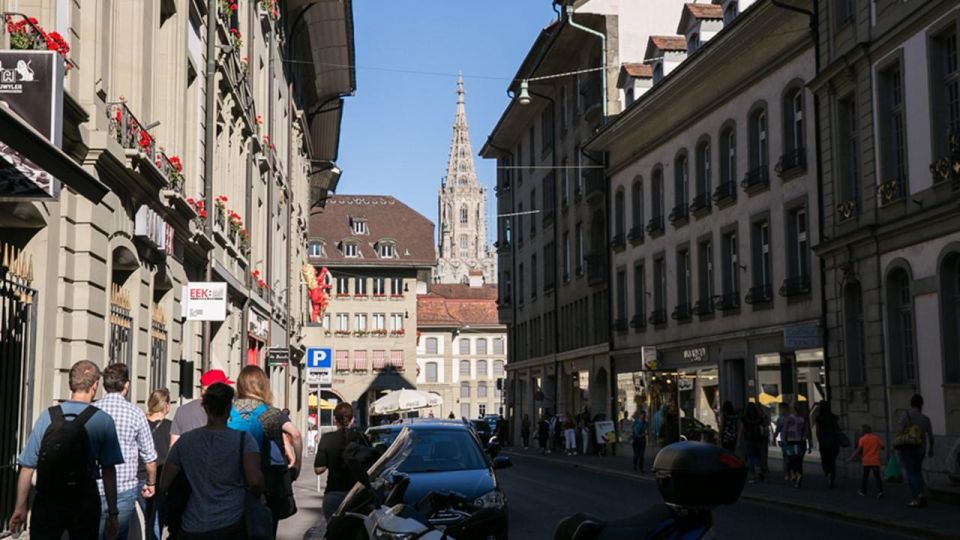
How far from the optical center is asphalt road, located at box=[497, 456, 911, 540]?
56.4ft

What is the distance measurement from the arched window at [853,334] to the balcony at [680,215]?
459 inches

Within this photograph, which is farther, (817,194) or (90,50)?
(817,194)

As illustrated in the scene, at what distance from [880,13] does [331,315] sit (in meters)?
75.4

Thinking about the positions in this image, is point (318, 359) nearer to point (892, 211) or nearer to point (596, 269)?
point (892, 211)

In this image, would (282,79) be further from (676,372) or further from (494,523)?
(494,523)

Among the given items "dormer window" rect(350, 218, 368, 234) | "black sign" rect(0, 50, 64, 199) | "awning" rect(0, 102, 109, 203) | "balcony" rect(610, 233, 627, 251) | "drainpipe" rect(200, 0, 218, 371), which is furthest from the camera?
"dormer window" rect(350, 218, 368, 234)

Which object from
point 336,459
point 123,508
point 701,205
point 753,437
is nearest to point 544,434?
point 701,205

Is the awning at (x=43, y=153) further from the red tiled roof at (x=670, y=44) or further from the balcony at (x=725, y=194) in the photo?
the red tiled roof at (x=670, y=44)

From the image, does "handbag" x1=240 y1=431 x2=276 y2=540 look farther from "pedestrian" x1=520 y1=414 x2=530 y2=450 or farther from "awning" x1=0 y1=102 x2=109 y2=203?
"pedestrian" x1=520 y1=414 x2=530 y2=450

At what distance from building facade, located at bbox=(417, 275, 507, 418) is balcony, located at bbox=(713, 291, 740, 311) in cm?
8166

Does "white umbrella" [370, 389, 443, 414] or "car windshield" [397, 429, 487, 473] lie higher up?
"white umbrella" [370, 389, 443, 414]

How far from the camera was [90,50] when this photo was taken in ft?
50.4

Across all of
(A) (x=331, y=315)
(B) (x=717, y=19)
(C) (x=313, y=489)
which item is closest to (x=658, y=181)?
(B) (x=717, y=19)

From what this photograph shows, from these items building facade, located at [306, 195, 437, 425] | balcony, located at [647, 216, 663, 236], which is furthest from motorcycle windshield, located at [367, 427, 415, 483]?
building facade, located at [306, 195, 437, 425]
